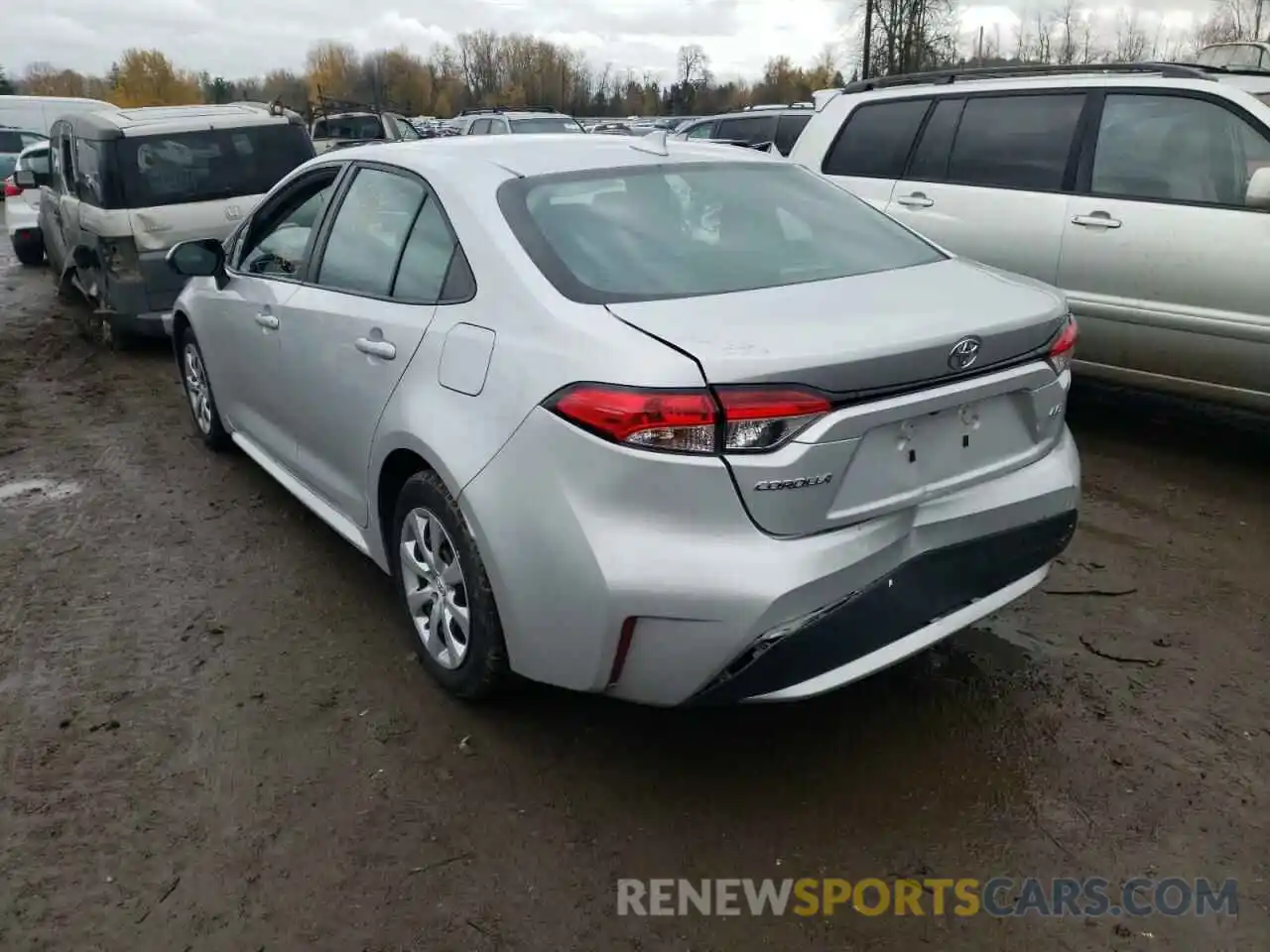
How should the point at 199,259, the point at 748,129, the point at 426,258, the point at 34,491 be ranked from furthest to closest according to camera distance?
the point at 748,129, the point at 34,491, the point at 199,259, the point at 426,258

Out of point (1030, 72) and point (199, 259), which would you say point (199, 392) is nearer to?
point (199, 259)

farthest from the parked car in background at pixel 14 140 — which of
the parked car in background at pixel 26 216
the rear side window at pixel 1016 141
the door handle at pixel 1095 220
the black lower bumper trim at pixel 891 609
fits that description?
the black lower bumper trim at pixel 891 609

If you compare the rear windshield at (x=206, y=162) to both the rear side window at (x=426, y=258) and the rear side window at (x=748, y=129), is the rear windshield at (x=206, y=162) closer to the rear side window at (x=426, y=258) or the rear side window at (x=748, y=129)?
the rear side window at (x=426, y=258)

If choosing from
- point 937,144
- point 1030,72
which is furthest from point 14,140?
point 1030,72

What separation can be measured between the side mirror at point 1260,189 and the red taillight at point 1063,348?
2.18 m

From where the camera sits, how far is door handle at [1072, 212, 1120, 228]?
201 inches

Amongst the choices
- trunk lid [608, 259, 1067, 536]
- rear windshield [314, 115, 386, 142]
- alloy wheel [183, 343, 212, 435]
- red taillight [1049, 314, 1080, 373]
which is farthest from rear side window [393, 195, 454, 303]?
rear windshield [314, 115, 386, 142]

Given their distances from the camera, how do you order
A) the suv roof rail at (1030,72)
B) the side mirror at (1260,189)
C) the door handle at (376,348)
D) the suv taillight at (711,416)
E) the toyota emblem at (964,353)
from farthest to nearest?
the suv roof rail at (1030,72) < the side mirror at (1260,189) < the door handle at (376,348) < the toyota emblem at (964,353) < the suv taillight at (711,416)

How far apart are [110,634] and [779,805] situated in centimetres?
250

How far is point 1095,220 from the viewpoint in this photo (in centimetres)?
518

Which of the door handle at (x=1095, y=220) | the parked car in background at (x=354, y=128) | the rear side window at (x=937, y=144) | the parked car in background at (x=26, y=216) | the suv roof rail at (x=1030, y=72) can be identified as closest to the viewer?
the door handle at (x=1095, y=220)

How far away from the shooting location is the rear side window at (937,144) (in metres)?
6.01

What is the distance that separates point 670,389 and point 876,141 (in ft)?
15.5

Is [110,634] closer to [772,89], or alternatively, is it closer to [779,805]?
[779,805]
